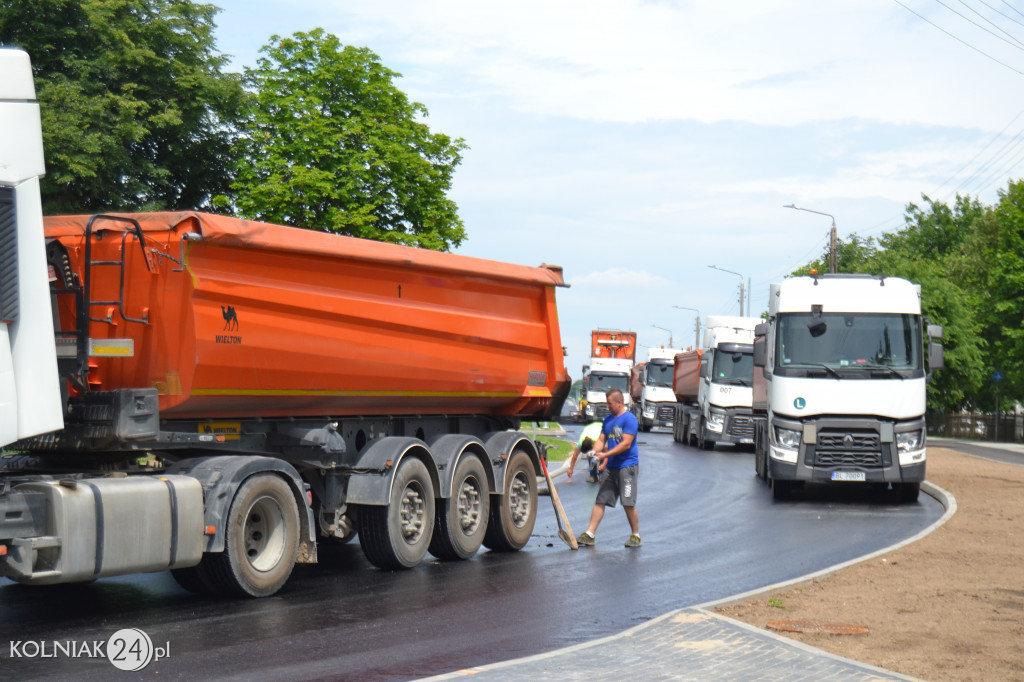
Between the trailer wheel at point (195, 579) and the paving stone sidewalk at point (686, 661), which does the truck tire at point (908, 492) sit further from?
the trailer wheel at point (195, 579)

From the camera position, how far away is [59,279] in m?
9.41

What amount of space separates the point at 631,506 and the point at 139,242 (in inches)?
275

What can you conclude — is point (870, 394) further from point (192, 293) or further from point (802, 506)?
point (192, 293)

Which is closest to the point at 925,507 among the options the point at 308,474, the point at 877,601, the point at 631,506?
the point at 631,506

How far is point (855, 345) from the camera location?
66.5 feet

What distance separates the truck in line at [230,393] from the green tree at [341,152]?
26442 millimetres

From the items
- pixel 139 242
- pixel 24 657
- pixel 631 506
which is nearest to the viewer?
pixel 24 657

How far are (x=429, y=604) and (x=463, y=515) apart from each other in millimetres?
3074

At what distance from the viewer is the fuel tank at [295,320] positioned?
9680 mm

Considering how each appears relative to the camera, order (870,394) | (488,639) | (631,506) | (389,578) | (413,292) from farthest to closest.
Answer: (870,394) < (631,506) < (413,292) < (389,578) < (488,639)

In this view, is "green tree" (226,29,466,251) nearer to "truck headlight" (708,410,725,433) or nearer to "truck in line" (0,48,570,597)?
"truck headlight" (708,410,725,433)

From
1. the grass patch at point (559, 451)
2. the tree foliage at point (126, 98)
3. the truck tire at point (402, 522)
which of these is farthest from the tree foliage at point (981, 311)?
the truck tire at point (402, 522)

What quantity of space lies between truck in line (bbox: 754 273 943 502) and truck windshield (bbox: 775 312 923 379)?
2 cm

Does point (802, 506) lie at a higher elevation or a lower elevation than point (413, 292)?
lower
